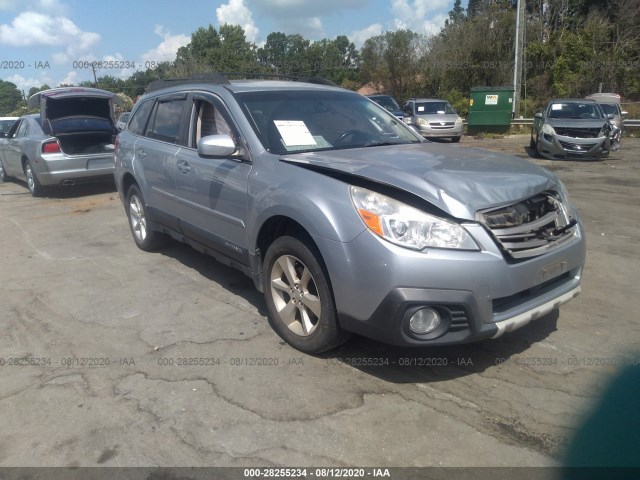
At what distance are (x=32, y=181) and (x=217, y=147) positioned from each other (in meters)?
8.59

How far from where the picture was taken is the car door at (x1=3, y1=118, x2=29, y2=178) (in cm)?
1105

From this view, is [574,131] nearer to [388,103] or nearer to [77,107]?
[388,103]

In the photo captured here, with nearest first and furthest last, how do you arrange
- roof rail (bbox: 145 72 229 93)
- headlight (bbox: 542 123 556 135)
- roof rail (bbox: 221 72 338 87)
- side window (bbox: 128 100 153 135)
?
roof rail (bbox: 145 72 229 93) → roof rail (bbox: 221 72 338 87) → side window (bbox: 128 100 153 135) → headlight (bbox: 542 123 556 135)

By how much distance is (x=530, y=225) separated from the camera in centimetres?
321

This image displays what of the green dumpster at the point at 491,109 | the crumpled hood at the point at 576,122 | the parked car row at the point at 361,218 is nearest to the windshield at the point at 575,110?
the crumpled hood at the point at 576,122

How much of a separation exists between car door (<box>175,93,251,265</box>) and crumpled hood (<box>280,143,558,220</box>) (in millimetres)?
562

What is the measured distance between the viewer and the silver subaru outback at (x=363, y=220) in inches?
117

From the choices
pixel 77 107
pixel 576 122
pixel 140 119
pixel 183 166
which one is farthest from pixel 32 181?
pixel 576 122

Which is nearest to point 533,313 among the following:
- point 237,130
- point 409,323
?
A: point 409,323

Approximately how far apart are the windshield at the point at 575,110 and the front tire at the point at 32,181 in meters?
12.7

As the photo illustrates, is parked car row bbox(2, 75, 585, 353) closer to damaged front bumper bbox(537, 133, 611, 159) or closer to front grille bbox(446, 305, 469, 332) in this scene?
front grille bbox(446, 305, 469, 332)

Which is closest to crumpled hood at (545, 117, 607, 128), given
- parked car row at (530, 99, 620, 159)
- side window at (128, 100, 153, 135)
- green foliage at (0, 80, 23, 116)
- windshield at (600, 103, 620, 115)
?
parked car row at (530, 99, 620, 159)

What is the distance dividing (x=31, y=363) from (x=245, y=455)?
195 centimetres

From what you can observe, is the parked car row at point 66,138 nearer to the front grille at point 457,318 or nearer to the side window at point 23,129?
the side window at point 23,129
